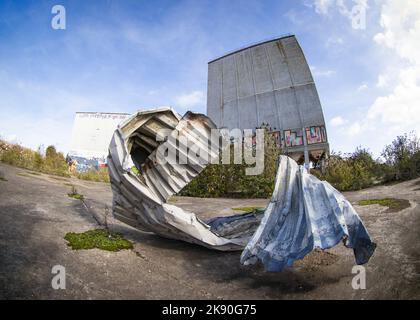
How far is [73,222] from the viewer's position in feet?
17.6

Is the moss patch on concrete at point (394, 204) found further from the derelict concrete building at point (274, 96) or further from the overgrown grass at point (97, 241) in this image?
the derelict concrete building at point (274, 96)

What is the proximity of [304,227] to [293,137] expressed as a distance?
20611 mm

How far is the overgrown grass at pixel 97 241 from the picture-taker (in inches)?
163

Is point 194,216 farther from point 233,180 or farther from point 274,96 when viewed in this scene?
point 274,96

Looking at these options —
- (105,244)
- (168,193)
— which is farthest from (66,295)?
(168,193)

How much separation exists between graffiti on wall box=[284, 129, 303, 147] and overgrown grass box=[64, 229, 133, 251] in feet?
64.8

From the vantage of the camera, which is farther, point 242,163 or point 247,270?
point 242,163

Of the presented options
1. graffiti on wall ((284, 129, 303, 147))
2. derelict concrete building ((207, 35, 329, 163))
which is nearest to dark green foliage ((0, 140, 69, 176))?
derelict concrete building ((207, 35, 329, 163))

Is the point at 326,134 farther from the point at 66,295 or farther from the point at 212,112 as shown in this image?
the point at 66,295

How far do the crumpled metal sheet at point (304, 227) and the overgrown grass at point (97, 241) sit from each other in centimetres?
206

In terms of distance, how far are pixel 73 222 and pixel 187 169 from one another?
248 cm

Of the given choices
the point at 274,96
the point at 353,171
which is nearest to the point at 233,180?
the point at 353,171

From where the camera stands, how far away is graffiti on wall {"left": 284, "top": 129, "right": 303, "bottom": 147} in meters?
22.7

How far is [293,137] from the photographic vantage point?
75.2 feet
